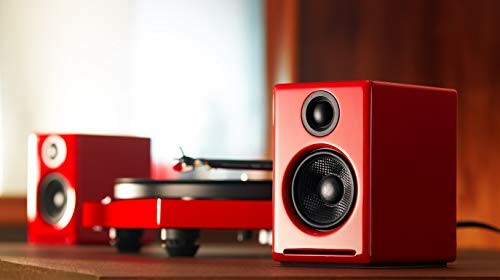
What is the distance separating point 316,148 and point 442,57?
156 centimetres

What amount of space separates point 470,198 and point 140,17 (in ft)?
3.48

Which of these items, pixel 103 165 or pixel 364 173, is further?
pixel 103 165

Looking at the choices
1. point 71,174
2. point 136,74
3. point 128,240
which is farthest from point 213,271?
point 136,74

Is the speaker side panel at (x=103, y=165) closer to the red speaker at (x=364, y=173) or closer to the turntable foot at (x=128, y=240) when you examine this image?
the turntable foot at (x=128, y=240)

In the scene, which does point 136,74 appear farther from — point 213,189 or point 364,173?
point 364,173

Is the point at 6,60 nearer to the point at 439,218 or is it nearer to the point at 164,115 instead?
the point at 164,115

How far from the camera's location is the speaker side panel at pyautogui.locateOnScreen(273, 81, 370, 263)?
1.01 m

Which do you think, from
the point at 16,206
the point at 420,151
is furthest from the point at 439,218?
the point at 16,206

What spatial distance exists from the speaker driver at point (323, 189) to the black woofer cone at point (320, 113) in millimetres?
22

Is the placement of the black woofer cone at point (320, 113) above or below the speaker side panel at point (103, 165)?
above

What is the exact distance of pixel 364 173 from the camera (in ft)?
3.30

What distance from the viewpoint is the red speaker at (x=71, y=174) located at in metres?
1.88

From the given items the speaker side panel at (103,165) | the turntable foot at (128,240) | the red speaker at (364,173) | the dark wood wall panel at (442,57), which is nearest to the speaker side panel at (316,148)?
the red speaker at (364,173)

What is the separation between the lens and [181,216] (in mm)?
1343
